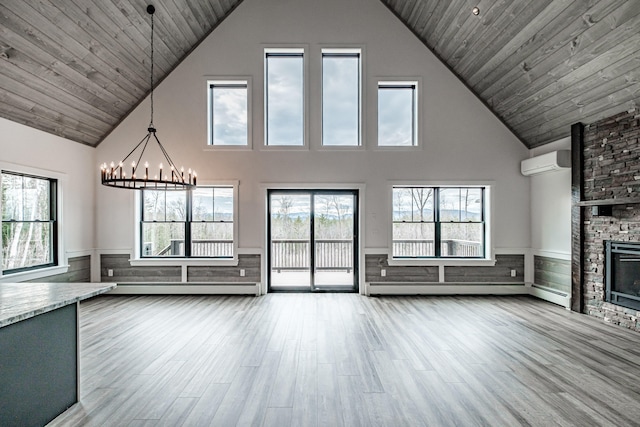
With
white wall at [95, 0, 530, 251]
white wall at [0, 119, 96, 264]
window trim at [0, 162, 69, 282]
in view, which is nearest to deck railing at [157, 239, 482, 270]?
white wall at [95, 0, 530, 251]

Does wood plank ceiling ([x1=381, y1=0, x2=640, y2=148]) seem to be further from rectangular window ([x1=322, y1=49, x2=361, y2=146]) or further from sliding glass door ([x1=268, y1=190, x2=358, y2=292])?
sliding glass door ([x1=268, y1=190, x2=358, y2=292])

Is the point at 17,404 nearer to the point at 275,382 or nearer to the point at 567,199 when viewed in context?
the point at 275,382

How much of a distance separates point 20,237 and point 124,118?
2.64 m

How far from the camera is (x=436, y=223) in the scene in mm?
6367

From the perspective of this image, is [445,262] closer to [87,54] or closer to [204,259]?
[204,259]

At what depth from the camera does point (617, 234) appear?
178 inches

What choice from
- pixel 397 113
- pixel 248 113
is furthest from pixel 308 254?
pixel 397 113

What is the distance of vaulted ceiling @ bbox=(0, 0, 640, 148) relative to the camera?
3.74 metres

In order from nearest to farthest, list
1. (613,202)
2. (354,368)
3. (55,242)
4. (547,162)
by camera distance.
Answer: (354,368) < (613,202) < (547,162) < (55,242)

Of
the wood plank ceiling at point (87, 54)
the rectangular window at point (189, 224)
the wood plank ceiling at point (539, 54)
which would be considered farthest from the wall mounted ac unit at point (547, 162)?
the wood plank ceiling at point (87, 54)

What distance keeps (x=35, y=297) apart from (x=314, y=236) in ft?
14.8

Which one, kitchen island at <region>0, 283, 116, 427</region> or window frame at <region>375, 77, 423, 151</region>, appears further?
window frame at <region>375, 77, 423, 151</region>

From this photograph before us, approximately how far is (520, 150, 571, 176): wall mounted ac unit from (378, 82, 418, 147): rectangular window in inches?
81.5

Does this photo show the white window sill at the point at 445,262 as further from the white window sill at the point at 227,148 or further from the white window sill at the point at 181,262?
the white window sill at the point at 227,148
